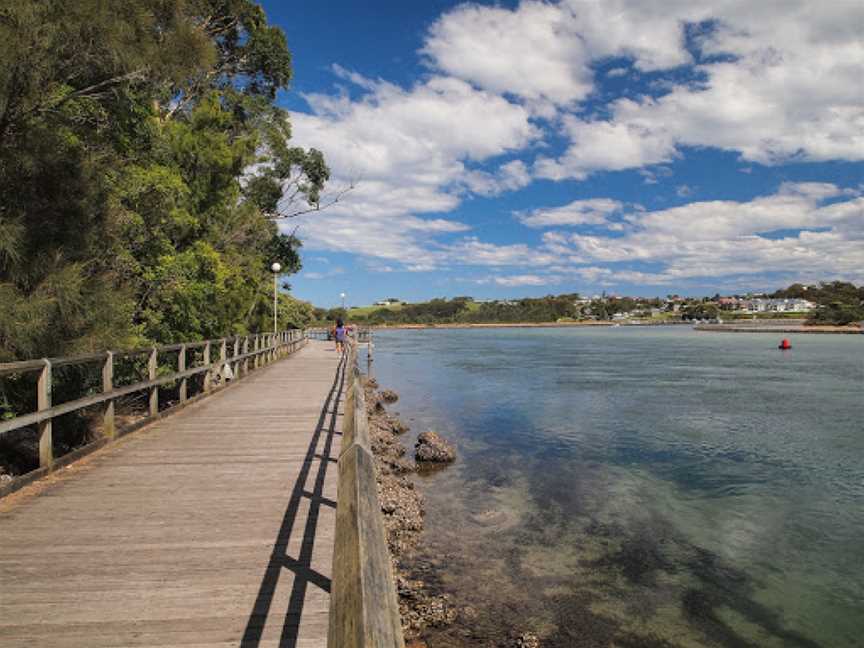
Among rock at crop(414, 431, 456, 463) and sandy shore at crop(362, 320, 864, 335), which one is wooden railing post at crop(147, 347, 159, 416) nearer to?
rock at crop(414, 431, 456, 463)

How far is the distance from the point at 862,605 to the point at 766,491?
4.90 meters

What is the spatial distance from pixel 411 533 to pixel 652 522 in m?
4.58

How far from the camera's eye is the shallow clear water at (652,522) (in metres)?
7.04

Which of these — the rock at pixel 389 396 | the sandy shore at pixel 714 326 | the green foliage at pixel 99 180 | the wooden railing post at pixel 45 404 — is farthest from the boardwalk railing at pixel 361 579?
the sandy shore at pixel 714 326

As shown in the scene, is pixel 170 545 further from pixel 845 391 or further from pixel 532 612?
pixel 845 391

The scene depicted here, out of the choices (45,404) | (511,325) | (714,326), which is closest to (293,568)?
(45,404)

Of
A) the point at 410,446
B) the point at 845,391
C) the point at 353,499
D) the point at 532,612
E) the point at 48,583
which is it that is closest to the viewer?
the point at 353,499

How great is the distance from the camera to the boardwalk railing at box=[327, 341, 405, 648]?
1534 millimetres

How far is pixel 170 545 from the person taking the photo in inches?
179

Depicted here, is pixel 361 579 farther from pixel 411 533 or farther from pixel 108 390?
pixel 411 533

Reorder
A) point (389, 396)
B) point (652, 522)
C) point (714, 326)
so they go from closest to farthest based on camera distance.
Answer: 1. point (652, 522)
2. point (389, 396)
3. point (714, 326)

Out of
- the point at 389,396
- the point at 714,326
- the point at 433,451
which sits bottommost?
the point at 389,396

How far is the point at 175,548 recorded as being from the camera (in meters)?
4.48

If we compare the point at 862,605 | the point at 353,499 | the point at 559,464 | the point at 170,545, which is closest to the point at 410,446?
the point at 559,464
